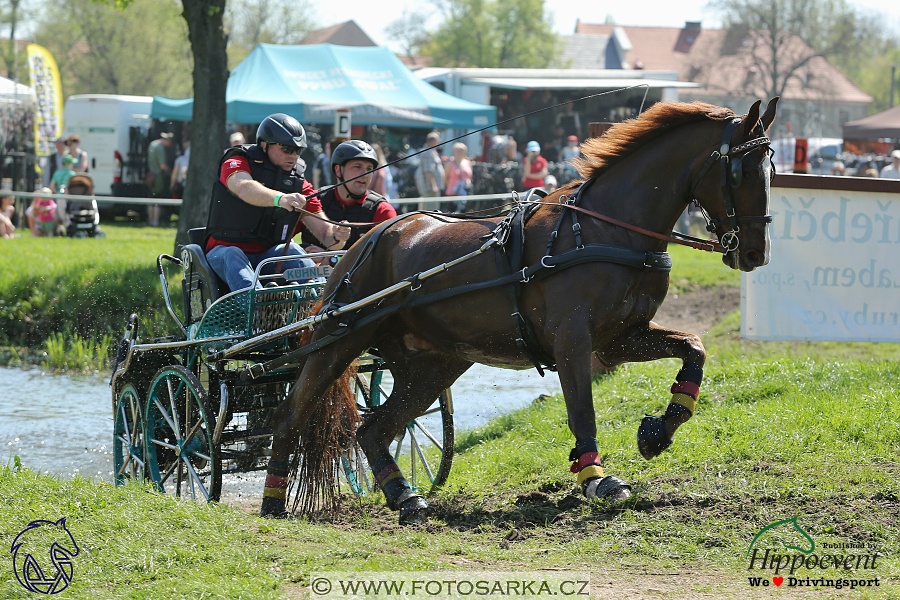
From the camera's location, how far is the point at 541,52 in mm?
66812

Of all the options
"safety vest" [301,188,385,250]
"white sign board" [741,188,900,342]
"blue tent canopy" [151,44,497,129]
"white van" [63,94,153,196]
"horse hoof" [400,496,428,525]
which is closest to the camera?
"horse hoof" [400,496,428,525]

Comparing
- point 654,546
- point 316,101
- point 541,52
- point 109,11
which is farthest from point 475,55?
point 654,546

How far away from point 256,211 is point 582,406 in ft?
8.50

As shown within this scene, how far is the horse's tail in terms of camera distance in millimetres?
5555

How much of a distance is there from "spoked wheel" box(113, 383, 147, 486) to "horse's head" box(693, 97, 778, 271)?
12.3ft

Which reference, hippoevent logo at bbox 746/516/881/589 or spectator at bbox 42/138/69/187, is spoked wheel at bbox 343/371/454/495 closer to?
hippoevent logo at bbox 746/516/881/589

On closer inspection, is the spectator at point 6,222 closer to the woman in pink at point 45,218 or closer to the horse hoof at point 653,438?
the woman in pink at point 45,218

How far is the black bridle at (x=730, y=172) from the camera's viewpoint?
4.37 meters

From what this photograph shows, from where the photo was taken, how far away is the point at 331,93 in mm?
19516

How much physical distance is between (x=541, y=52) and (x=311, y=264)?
63.8m

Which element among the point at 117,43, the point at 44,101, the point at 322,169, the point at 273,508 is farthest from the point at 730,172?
the point at 117,43

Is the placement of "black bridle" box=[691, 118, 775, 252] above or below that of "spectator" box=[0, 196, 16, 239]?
above

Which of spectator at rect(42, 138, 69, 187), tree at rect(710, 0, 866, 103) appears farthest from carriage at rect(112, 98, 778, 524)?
tree at rect(710, 0, 866, 103)

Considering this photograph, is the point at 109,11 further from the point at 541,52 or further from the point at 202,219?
the point at 202,219
